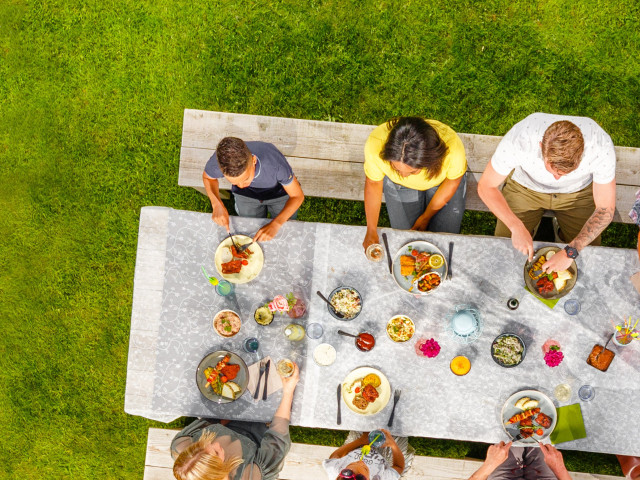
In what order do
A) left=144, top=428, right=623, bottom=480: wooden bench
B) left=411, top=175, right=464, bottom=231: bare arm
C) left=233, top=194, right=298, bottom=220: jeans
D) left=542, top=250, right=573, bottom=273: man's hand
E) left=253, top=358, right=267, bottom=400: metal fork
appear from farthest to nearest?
left=144, top=428, right=623, bottom=480: wooden bench
left=233, top=194, right=298, bottom=220: jeans
left=411, top=175, right=464, bottom=231: bare arm
left=253, top=358, right=267, bottom=400: metal fork
left=542, top=250, right=573, bottom=273: man's hand

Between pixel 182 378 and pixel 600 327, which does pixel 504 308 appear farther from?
pixel 182 378

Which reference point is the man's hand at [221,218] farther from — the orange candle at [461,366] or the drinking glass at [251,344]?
the orange candle at [461,366]

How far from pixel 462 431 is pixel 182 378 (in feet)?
6.40

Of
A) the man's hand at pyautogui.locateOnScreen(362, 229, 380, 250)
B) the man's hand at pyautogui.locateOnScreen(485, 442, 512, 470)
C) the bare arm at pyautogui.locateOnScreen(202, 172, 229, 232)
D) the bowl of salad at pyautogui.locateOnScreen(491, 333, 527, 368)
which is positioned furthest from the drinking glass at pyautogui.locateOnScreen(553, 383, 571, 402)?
the bare arm at pyautogui.locateOnScreen(202, 172, 229, 232)

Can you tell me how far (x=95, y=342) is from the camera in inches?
183

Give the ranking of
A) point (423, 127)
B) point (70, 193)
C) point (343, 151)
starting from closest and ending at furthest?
point (423, 127)
point (343, 151)
point (70, 193)

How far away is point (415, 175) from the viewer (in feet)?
10.3

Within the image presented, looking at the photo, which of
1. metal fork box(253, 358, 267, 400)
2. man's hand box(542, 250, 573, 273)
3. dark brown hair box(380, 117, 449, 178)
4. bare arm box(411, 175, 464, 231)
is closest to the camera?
dark brown hair box(380, 117, 449, 178)

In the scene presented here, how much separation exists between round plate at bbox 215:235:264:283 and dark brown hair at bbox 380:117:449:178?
1.08 meters

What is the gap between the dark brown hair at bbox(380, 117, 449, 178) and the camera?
2807 millimetres

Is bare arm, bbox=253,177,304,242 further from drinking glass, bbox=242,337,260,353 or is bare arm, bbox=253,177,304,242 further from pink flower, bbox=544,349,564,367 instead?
pink flower, bbox=544,349,564,367

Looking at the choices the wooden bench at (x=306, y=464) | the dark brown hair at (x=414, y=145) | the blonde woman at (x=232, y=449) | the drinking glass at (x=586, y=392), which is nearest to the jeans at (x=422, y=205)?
the dark brown hair at (x=414, y=145)

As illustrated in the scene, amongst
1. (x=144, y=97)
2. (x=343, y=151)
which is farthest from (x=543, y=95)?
(x=144, y=97)

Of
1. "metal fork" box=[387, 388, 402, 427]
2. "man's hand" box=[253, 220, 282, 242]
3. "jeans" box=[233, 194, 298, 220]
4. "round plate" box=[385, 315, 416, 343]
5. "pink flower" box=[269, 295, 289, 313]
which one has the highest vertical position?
"jeans" box=[233, 194, 298, 220]
